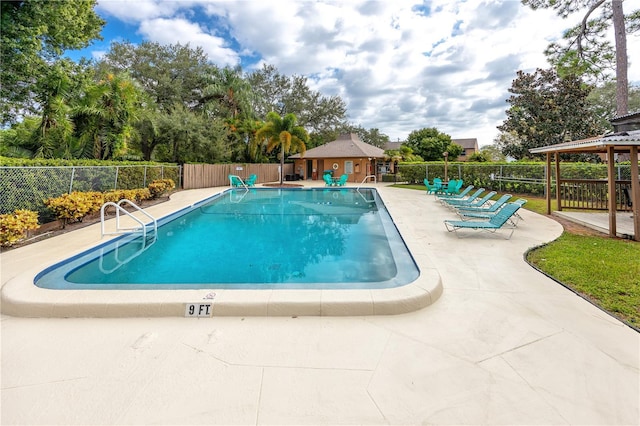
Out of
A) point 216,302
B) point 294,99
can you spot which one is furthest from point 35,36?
point 294,99

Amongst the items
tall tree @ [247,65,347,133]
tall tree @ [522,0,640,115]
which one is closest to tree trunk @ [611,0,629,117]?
tall tree @ [522,0,640,115]

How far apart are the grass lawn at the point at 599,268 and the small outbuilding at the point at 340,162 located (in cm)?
2123

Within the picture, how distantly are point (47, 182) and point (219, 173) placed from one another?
14980 millimetres

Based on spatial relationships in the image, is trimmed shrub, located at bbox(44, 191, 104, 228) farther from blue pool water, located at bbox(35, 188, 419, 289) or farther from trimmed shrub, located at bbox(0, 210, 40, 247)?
blue pool water, located at bbox(35, 188, 419, 289)

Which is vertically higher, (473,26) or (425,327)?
(473,26)

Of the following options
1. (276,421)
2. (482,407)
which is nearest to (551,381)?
(482,407)

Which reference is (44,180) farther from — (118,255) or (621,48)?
(621,48)

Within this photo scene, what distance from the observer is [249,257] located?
6.20 metres

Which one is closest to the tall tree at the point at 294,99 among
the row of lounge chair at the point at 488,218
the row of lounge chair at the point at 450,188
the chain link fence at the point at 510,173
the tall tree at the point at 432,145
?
the tall tree at the point at 432,145

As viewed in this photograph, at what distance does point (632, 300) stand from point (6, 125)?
25574 millimetres

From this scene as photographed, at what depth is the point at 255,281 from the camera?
15.9 feet

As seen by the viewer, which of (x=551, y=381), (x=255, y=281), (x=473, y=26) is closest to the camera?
(x=551, y=381)

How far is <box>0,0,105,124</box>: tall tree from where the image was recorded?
10.1 meters

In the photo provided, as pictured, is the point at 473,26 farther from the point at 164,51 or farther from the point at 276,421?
the point at 164,51
